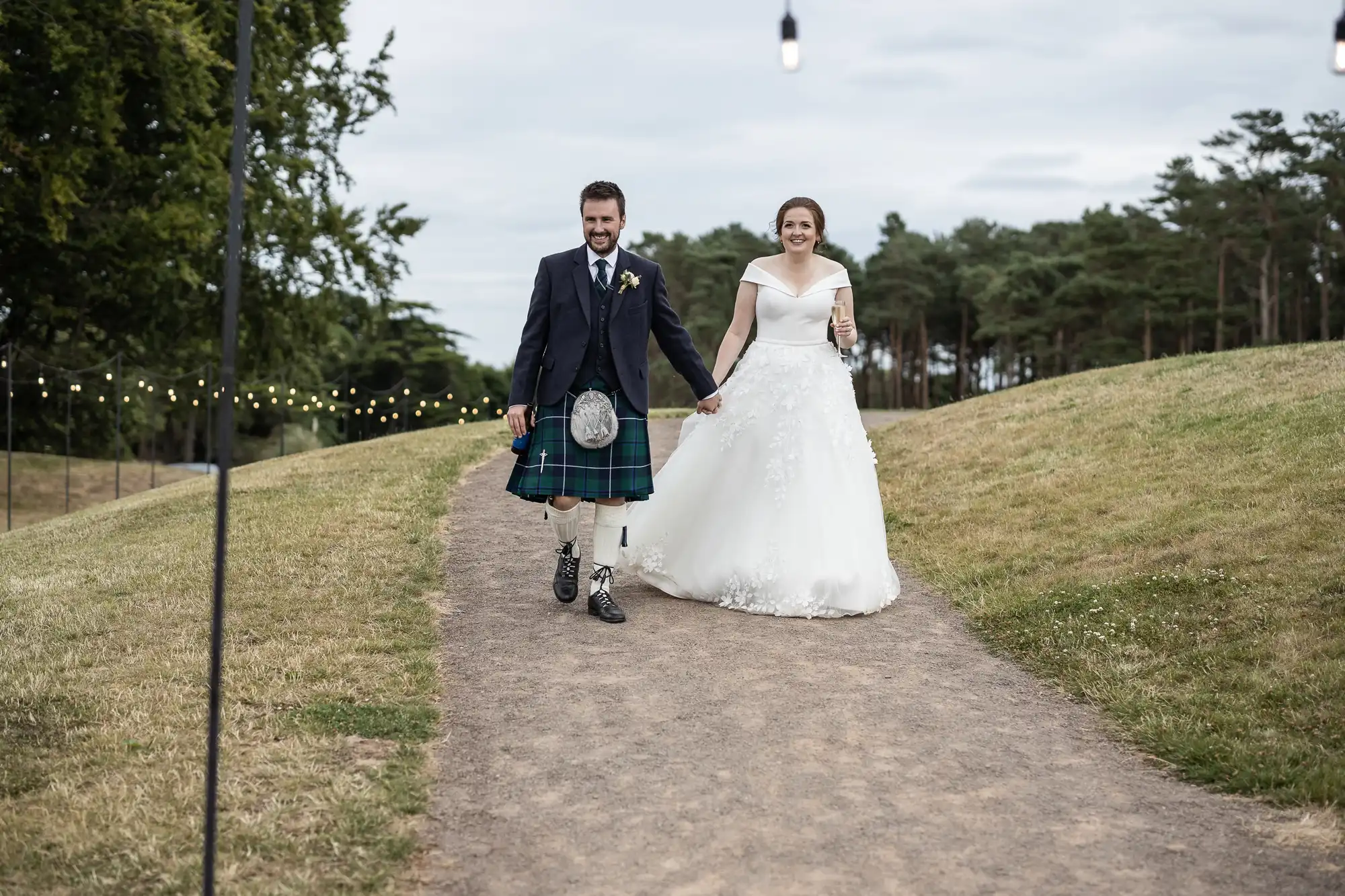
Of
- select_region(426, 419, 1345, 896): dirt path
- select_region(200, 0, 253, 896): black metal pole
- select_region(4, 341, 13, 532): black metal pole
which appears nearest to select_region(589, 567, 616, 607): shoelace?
select_region(426, 419, 1345, 896): dirt path

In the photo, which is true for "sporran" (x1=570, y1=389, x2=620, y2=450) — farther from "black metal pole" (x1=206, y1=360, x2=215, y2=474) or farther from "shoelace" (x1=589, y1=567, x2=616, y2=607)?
"black metal pole" (x1=206, y1=360, x2=215, y2=474)

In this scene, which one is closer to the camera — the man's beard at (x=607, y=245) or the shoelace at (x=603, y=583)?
the man's beard at (x=607, y=245)

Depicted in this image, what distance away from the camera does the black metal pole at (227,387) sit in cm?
314

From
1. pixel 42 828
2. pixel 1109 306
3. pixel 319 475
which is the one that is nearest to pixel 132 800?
pixel 42 828

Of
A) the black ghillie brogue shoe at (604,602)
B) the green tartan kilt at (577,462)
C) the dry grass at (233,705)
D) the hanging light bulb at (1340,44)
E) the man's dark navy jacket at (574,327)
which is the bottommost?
the dry grass at (233,705)

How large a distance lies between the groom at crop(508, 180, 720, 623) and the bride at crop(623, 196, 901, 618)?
2.07 ft

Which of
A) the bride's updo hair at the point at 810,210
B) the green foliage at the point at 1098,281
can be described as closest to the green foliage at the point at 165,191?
the bride's updo hair at the point at 810,210

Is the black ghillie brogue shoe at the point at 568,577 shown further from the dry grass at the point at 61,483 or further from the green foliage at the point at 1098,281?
the green foliage at the point at 1098,281

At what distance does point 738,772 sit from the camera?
4434 mm

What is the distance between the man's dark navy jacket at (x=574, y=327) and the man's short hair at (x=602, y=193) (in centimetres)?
24

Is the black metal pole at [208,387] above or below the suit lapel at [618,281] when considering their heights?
below

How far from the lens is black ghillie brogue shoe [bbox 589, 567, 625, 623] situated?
6.53 m

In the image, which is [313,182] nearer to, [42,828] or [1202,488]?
[1202,488]

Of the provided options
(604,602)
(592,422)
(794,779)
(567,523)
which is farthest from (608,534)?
(794,779)
